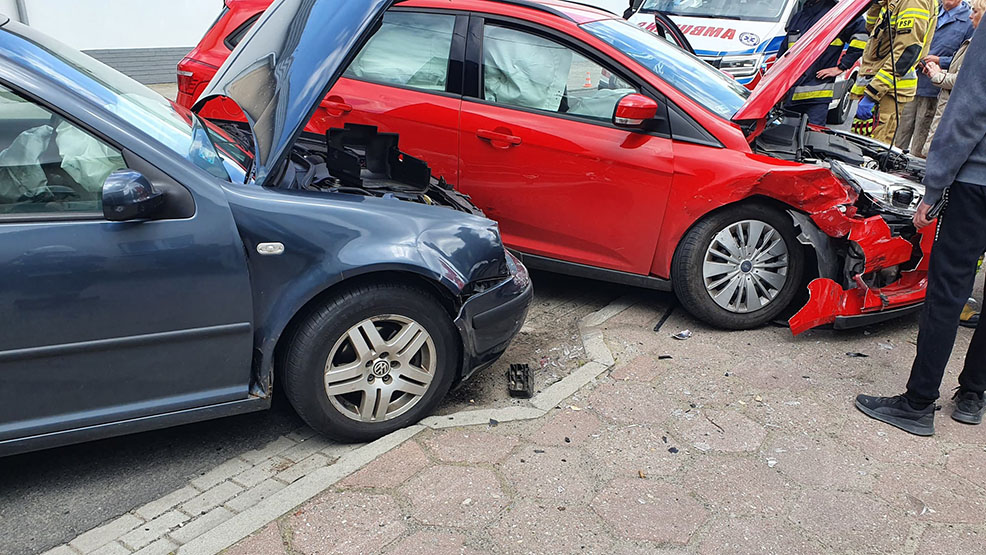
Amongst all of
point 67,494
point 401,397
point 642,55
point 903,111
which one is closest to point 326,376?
point 401,397

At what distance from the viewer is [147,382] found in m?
2.73

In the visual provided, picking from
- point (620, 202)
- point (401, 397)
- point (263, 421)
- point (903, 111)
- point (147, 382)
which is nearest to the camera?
point (147, 382)

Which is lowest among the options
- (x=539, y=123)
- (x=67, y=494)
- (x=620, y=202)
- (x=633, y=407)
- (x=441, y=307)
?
(x=67, y=494)

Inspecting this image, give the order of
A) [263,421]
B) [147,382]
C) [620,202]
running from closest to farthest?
[147,382], [263,421], [620,202]

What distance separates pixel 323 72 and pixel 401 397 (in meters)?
1.33

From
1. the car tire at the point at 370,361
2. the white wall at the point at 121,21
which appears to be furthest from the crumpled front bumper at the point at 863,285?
the white wall at the point at 121,21

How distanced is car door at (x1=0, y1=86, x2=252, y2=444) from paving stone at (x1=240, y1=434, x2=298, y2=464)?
43 cm

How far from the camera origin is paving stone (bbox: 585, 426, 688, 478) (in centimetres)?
302

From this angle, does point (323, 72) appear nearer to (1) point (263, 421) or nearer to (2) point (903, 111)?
(1) point (263, 421)

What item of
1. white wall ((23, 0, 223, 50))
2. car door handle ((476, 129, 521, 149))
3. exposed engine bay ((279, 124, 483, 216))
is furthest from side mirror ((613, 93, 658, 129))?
white wall ((23, 0, 223, 50))

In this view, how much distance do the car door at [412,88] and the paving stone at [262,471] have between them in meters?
2.05

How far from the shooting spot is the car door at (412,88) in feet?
14.9

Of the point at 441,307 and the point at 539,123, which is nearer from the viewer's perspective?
the point at 441,307

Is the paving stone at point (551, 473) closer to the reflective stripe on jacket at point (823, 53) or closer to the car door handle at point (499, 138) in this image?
the car door handle at point (499, 138)
